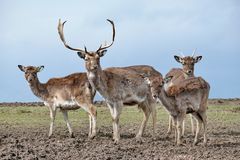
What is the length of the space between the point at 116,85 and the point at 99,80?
21.6 inches

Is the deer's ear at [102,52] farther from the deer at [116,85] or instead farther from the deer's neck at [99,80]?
the deer's neck at [99,80]

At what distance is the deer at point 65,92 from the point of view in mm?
17859

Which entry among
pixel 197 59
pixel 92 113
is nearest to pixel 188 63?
pixel 197 59

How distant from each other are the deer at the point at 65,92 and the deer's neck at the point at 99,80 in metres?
1.47

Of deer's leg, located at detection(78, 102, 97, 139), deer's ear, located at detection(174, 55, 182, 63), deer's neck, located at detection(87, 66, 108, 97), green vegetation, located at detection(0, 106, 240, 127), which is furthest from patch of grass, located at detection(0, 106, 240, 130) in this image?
deer's neck, located at detection(87, 66, 108, 97)

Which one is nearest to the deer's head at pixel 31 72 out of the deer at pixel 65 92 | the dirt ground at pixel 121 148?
the deer at pixel 65 92

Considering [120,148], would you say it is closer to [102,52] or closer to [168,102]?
[168,102]

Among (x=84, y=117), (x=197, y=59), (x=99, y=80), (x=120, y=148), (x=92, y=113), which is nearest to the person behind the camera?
(x=120, y=148)

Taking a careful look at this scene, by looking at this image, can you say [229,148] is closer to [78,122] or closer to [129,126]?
[129,126]

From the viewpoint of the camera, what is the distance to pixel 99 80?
1617cm

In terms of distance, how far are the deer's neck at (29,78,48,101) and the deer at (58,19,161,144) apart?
7.07 ft

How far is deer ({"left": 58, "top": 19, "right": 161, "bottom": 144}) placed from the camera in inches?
632

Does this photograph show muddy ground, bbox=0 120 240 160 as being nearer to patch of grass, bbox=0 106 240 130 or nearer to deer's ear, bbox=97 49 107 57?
deer's ear, bbox=97 49 107 57

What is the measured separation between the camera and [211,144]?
632 inches
